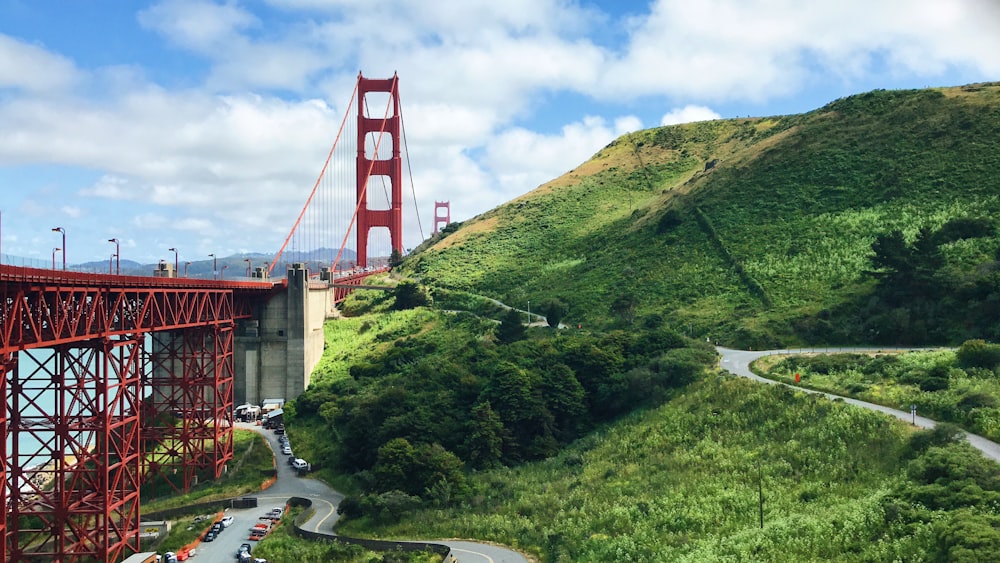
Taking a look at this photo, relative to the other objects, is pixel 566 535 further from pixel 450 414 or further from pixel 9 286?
pixel 9 286

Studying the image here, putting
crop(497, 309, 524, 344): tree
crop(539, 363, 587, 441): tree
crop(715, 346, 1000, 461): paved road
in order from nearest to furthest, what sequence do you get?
1. crop(715, 346, 1000, 461): paved road
2. crop(539, 363, 587, 441): tree
3. crop(497, 309, 524, 344): tree

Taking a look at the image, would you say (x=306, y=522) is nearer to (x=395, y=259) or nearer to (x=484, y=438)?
(x=484, y=438)

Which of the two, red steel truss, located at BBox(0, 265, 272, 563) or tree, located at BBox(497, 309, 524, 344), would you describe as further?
tree, located at BBox(497, 309, 524, 344)

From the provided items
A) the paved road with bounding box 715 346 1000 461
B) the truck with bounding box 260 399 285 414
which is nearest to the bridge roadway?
the truck with bounding box 260 399 285 414

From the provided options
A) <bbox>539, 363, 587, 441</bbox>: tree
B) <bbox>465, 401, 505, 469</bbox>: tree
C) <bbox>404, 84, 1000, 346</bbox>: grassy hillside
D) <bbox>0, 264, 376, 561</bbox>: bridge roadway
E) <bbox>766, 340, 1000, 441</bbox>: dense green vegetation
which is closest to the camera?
<bbox>0, 264, 376, 561</bbox>: bridge roadway

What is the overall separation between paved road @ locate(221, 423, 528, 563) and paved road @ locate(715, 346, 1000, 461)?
1693cm

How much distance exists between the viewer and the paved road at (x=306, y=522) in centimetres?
2909

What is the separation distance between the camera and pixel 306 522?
3672 cm

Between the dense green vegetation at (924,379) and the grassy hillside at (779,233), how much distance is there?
7.71 meters

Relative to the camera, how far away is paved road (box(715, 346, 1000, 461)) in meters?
28.8

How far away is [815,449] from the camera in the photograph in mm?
32375

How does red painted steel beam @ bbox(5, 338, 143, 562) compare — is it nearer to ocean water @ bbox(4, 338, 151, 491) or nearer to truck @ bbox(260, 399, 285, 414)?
ocean water @ bbox(4, 338, 151, 491)

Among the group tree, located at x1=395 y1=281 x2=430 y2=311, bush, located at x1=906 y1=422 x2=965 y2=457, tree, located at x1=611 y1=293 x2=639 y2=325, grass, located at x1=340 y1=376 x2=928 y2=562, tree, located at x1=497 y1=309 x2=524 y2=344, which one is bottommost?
grass, located at x1=340 y1=376 x2=928 y2=562

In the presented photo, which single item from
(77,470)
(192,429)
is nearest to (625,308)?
(192,429)
